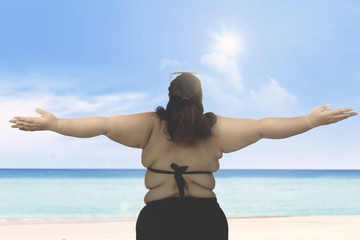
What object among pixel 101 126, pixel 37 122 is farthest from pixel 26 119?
pixel 101 126

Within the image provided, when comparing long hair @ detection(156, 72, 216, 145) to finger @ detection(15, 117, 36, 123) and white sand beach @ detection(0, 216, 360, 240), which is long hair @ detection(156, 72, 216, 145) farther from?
white sand beach @ detection(0, 216, 360, 240)

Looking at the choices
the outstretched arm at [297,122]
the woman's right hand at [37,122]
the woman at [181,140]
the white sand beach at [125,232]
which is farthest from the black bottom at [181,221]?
the white sand beach at [125,232]

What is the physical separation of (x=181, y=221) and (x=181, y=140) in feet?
1.48

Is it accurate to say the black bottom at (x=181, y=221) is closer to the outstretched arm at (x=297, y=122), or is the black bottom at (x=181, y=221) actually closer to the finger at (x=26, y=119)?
the outstretched arm at (x=297, y=122)

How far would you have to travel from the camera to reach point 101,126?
2.56m

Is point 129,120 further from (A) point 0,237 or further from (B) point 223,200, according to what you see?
(B) point 223,200

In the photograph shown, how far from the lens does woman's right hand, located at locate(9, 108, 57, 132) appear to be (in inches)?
98.5

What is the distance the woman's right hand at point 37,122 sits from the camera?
2.50 m

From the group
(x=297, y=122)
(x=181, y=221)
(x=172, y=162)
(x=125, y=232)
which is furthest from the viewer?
(x=125, y=232)

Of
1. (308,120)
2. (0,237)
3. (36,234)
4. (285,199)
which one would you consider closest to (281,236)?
(36,234)

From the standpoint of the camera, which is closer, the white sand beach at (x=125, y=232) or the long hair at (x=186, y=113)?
the long hair at (x=186, y=113)

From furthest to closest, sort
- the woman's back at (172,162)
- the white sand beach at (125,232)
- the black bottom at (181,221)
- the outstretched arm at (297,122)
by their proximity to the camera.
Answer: the white sand beach at (125,232), the outstretched arm at (297,122), the woman's back at (172,162), the black bottom at (181,221)

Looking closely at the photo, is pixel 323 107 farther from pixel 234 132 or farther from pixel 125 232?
pixel 125 232

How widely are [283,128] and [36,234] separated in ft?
25.0
